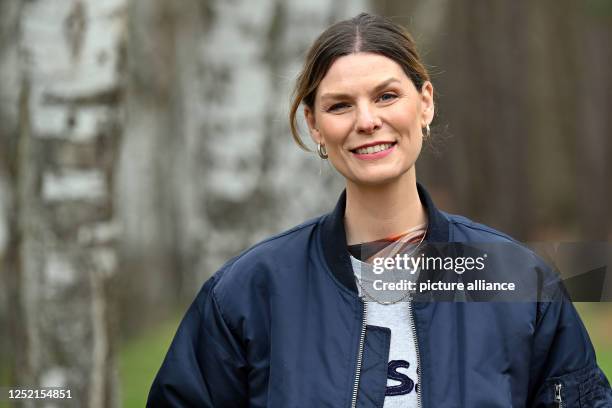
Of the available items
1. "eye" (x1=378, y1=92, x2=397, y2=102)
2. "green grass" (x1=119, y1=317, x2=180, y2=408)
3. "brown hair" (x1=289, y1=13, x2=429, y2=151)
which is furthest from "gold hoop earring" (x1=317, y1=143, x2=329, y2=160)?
"green grass" (x1=119, y1=317, x2=180, y2=408)

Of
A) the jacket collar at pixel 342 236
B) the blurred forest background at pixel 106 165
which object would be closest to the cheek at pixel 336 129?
the jacket collar at pixel 342 236

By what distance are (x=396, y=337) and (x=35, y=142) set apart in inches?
106

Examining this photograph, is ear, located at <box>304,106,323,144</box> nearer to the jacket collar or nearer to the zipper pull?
the jacket collar

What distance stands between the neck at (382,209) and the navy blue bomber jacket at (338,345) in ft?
0.19

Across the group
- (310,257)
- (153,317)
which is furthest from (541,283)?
(153,317)

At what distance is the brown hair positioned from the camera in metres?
3.44

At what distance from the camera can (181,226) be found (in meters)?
18.8

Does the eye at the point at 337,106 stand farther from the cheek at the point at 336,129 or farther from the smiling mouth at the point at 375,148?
the smiling mouth at the point at 375,148

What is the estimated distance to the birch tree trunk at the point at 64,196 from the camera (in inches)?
212

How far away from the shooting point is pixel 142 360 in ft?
39.9

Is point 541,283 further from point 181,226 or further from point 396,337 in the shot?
point 181,226

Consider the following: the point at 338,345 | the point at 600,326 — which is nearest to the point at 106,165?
the point at 338,345

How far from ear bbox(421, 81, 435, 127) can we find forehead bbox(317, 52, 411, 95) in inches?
5.1

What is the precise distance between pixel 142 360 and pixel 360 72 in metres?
9.19
